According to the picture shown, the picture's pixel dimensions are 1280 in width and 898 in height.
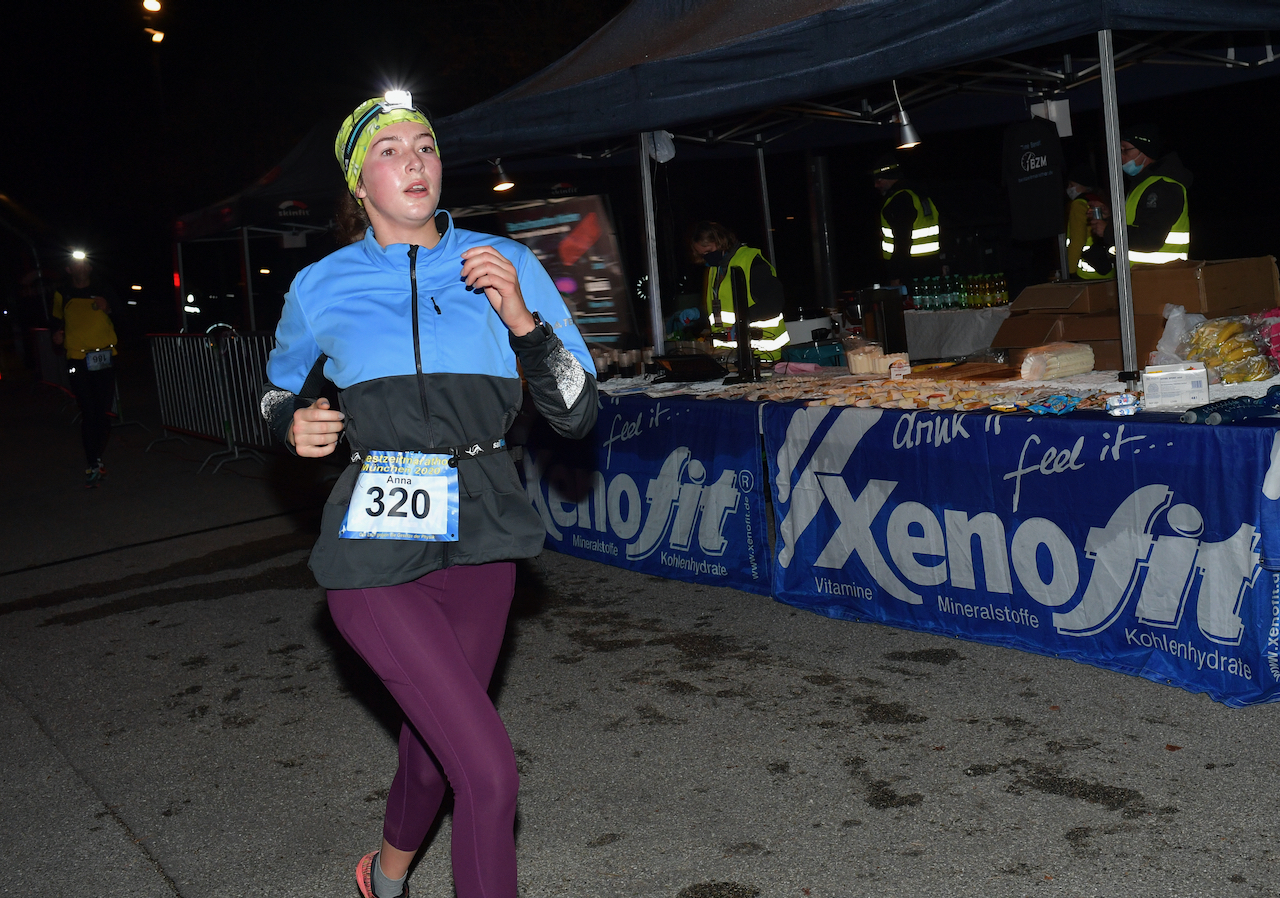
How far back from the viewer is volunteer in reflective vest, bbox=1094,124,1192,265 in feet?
25.1

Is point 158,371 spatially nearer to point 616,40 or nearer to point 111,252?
point 616,40

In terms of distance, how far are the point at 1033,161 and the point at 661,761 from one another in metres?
6.55

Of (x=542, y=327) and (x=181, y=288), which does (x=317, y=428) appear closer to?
(x=542, y=327)

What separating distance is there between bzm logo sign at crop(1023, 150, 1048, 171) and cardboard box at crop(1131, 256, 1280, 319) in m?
2.52

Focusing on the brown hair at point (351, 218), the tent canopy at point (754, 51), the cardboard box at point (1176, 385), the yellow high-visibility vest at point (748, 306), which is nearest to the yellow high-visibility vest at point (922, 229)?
the yellow high-visibility vest at point (748, 306)

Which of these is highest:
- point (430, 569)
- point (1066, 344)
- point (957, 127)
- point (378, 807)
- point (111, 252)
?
point (111, 252)

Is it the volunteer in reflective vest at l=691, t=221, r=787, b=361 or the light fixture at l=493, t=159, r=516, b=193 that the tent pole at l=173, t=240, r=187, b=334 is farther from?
the volunteer in reflective vest at l=691, t=221, r=787, b=361

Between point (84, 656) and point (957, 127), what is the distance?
849 centimetres

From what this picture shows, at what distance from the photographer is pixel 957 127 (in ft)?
34.8

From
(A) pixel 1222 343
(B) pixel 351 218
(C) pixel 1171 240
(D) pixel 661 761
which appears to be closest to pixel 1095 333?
(A) pixel 1222 343

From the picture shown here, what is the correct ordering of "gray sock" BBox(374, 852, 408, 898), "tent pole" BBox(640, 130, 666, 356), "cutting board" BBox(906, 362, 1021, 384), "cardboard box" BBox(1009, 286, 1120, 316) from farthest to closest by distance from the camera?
"tent pole" BBox(640, 130, 666, 356), "cardboard box" BBox(1009, 286, 1120, 316), "cutting board" BBox(906, 362, 1021, 384), "gray sock" BBox(374, 852, 408, 898)

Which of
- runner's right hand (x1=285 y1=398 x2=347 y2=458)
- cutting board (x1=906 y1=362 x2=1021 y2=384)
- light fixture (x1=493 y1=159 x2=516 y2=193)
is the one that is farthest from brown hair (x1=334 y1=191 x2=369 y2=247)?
light fixture (x1=493 y1=159 x2=516 y2=193)

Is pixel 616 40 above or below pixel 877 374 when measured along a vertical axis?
above

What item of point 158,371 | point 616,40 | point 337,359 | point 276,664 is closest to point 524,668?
point 276,664
